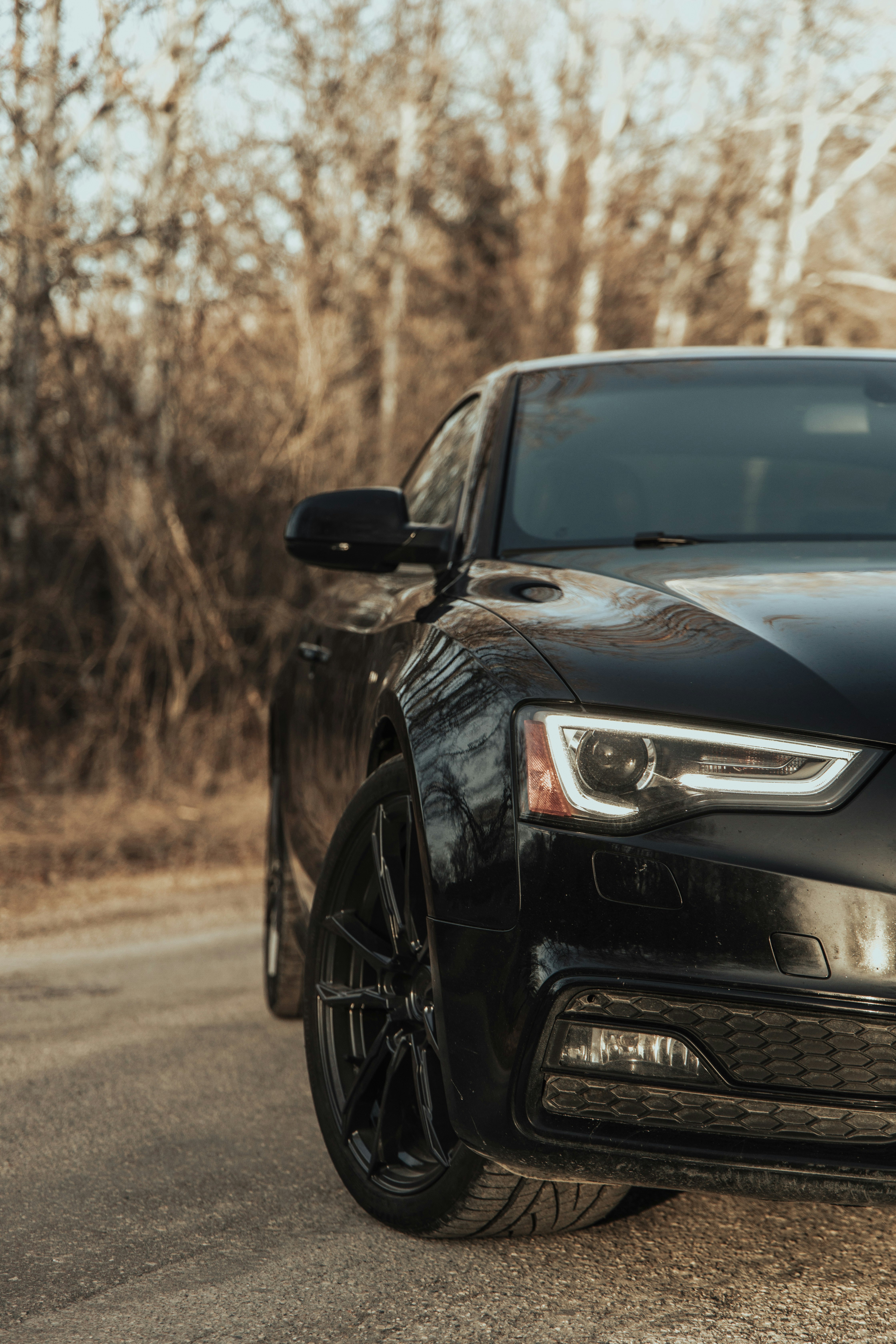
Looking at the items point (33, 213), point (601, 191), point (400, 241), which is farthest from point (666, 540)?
point (601, 191)

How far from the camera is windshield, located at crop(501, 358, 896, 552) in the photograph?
315 cm

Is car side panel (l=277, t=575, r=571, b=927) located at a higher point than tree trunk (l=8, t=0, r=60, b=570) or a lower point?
lower

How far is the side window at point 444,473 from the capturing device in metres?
3.62

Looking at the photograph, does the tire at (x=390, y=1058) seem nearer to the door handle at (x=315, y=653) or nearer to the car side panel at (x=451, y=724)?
the car side panel at (x=451, y=724)

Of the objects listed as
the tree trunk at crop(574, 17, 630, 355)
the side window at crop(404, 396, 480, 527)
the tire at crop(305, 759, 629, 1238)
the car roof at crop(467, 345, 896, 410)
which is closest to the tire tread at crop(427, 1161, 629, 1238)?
the tire at crop(305, 759, 629, 1238)

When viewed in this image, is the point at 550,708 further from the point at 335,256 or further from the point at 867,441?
the point at 335,256

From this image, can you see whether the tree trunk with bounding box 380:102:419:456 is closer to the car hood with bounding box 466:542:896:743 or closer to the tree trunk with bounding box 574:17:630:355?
the tree trunk with bounding box 574:17:630:355

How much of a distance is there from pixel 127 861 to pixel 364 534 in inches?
148

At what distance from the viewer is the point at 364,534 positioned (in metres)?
3.19

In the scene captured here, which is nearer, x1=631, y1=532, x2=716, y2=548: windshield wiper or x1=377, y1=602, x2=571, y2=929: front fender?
x1=377, y1=602, x2=571, y2=929: front fender

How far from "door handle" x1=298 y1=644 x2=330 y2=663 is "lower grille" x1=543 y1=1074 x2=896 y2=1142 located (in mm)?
1766

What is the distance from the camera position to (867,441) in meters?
3.41

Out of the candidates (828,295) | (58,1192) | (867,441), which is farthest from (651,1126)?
(828,295)

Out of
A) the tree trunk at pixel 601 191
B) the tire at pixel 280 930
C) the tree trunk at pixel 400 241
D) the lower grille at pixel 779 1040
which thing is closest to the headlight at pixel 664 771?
the lower grille at pixel 779 1040
